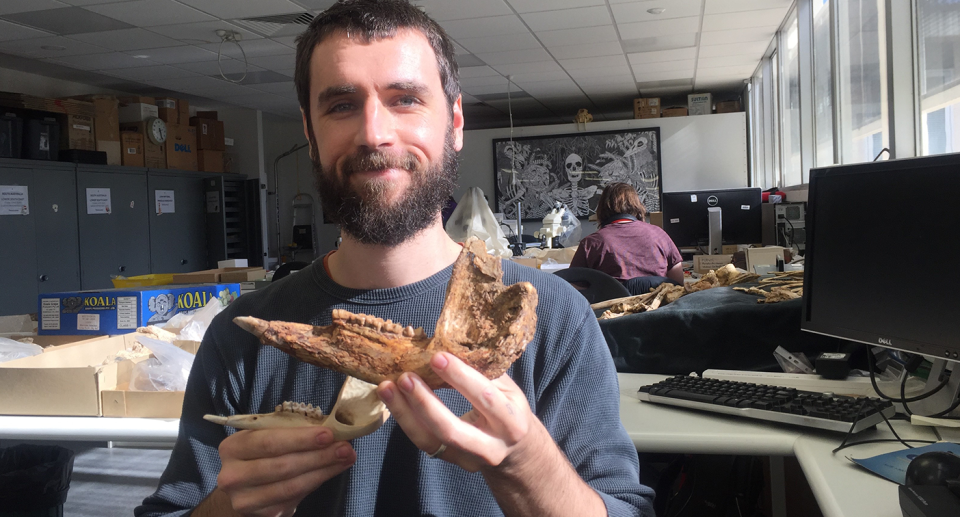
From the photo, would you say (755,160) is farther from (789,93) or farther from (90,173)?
(90,173)

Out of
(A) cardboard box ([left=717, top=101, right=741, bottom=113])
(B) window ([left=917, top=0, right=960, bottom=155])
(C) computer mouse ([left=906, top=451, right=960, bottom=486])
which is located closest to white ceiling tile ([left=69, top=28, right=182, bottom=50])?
(B) window ([left=917, top=0, right=960, bottom=155])

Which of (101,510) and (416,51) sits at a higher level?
(416,51)

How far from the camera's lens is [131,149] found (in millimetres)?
7035

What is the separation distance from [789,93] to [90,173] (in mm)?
6438

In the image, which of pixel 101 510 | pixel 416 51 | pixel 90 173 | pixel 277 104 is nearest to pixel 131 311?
pixel 101 510

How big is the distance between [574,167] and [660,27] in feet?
11.1

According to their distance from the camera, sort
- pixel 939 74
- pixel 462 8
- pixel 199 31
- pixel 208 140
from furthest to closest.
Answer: pixel 208 140, pixel 199 31, pixel 462 8, pixel 939 74

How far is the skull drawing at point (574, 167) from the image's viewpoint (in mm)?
9008

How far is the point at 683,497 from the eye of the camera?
197 centimetres

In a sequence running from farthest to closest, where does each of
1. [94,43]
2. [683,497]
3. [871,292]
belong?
1. [94,43]
2. [683,497]
3. [871,292]

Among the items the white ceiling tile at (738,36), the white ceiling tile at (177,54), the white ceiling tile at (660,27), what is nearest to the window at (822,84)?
the white ceiling tile at (660,27)

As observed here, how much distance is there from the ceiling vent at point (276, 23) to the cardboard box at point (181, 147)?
2746mm

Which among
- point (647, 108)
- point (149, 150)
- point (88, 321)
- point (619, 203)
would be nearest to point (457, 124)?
point (88, 321)

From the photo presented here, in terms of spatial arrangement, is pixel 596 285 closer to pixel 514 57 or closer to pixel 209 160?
pixel 514 57
